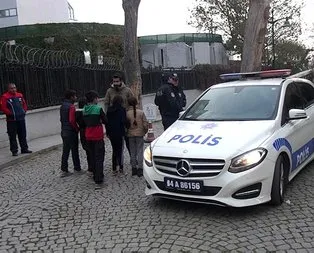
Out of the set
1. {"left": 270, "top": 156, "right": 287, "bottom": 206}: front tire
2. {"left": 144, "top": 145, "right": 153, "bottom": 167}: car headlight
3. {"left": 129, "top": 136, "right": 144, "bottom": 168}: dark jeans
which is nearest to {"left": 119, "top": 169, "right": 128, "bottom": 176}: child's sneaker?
{"left": 129, "top": 136, "right": 144, "bottom": 168}: dark jeans

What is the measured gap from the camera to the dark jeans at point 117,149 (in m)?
7.74

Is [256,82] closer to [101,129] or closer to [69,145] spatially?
[101,129]

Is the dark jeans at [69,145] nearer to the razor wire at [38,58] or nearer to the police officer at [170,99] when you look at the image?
the police officer at [170,99]

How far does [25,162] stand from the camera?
33.7ft

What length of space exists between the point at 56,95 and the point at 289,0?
97.2ft

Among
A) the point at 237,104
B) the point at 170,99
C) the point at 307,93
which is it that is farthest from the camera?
the point at 170,99

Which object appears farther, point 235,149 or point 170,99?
point 170,99

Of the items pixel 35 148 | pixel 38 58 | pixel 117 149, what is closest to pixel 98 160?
pixel 117 149

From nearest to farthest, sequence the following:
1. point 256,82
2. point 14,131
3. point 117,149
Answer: point 256,82
point 117,149
point 14,131

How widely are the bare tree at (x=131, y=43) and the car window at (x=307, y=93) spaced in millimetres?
5750

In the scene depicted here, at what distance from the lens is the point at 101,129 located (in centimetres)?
730

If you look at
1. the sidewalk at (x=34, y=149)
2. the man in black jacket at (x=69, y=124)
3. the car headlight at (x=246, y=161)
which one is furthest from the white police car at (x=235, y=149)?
the sidewalk at (x=34, y=149)

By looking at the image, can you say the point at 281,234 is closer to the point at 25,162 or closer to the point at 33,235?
the point at 33,235

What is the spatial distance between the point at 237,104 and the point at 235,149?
4.93ft
